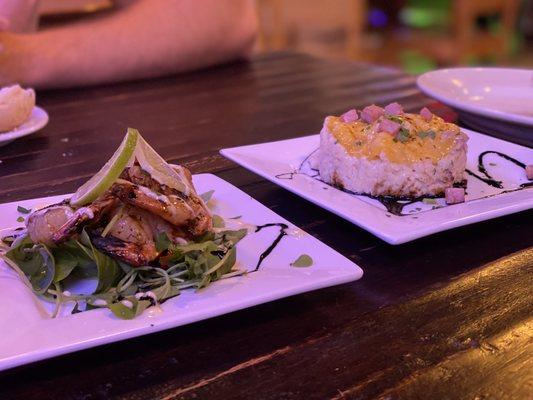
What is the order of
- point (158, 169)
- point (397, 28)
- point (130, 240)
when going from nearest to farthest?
point (130, 240) → point (158, 169) → point (397, 28)

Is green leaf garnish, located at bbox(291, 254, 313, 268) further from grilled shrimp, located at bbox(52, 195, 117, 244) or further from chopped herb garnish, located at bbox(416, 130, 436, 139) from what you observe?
chopped herb garnish, located at bbox(416, 130, 436, 139)

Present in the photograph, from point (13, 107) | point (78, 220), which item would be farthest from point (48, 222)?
point (13, 107)

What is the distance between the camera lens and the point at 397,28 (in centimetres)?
792

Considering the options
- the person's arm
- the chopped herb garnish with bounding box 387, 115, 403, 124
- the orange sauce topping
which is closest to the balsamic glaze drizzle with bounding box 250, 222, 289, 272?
the orange sauce topping

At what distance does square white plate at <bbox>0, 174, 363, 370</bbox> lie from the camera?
708 millimetres

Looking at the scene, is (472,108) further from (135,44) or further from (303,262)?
(135,44)

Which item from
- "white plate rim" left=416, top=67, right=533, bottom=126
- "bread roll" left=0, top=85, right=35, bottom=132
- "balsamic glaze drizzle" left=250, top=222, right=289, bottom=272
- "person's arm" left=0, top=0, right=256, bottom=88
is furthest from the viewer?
"person's arm" left=0, top=0, right=256, bottom=88

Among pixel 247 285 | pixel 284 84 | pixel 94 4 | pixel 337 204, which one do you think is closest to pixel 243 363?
pixel 247 285

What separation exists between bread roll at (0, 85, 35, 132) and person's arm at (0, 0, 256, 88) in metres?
0.74

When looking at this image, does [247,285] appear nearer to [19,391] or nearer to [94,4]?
[19,391]

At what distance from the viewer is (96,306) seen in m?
0.82

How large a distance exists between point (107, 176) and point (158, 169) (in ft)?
0.32

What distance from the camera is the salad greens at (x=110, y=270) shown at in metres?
0.84

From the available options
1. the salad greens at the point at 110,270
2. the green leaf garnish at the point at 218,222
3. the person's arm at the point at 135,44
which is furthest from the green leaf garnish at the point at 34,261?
the person's arm at the point at 135,44
